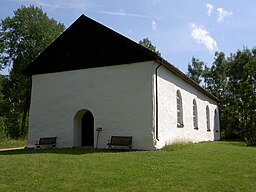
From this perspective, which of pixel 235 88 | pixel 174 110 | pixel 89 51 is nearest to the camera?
pixel 89 51

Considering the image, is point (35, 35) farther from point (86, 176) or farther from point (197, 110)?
point (86, 176)

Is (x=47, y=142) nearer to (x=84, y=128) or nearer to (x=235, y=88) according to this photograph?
(x=84, y=128)

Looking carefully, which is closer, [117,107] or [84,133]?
[117,107]

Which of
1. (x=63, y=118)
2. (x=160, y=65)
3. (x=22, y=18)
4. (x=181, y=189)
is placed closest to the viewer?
(x=181, y=189)

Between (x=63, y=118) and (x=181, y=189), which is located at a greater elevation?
(x=63, y=118)

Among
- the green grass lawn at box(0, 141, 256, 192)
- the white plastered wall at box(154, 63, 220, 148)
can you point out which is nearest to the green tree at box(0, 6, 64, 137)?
the white plastered wall at box(154, 63, 220, 148)

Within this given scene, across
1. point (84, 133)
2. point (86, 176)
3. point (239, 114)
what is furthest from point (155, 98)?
point (239, 114)

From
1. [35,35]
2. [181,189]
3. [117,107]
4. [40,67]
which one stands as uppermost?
[35,35]

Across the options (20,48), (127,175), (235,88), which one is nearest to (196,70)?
(235,88)

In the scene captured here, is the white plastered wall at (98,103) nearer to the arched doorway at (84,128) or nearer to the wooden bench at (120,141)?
the arched doorway at (84,128)

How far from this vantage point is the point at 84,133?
54.3 feet

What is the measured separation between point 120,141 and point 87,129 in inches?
129

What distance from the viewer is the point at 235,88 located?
123 feet

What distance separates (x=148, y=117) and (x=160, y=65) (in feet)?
9.81
